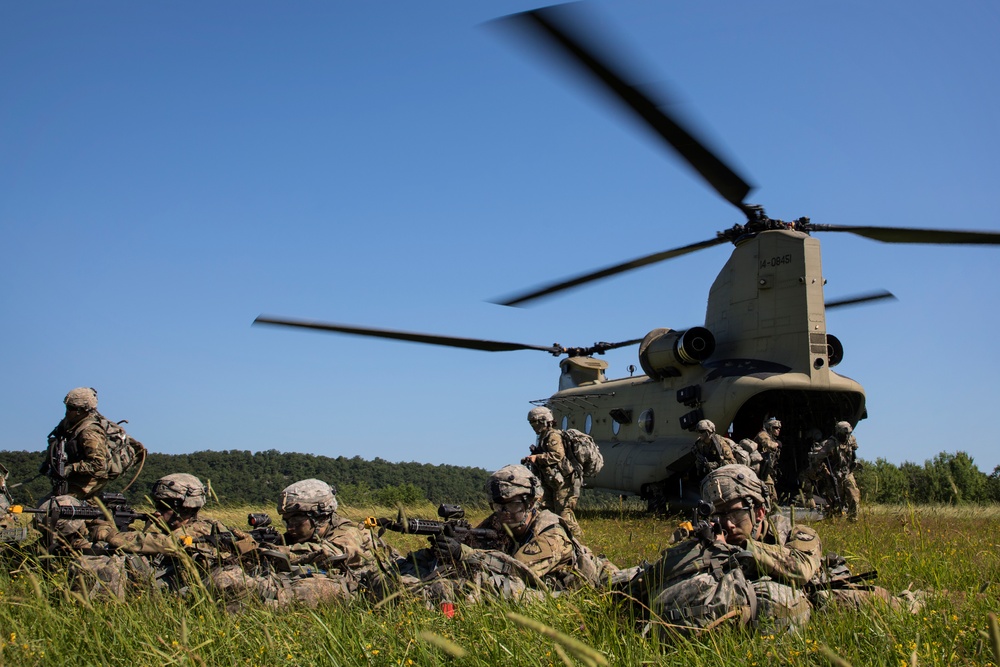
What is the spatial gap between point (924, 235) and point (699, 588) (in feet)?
22.2

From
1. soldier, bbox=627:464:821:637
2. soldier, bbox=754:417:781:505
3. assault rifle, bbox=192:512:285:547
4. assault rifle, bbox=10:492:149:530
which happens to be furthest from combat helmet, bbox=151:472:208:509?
soldier, bbox=754:417:781:505

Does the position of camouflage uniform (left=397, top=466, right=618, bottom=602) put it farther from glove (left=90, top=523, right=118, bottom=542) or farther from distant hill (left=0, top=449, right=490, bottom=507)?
Result: glove (left=90, top=523, right=118, bottom=542)

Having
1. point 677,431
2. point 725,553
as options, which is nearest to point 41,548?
point 725,553

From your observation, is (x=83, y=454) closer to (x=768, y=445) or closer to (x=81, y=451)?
(x=81, y=451)

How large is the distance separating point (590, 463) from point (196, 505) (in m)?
5.76

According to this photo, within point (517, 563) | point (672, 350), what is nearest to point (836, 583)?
point (517, 563)

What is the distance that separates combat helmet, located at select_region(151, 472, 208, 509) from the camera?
5.65 meters

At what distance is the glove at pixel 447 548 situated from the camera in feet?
15.9

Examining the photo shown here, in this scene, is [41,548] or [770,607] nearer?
[770,607]

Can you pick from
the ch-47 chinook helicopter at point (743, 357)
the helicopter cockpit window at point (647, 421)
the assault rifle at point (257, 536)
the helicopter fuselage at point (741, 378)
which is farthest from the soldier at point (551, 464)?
the assault rifle at point (257, 536)

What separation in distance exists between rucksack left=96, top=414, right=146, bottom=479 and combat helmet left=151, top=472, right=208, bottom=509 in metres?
2.27

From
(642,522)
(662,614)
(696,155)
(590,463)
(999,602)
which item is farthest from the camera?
(642,522)

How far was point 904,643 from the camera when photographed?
309 cm

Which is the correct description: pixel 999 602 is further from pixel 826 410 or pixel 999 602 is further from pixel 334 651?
pixel 826 410
